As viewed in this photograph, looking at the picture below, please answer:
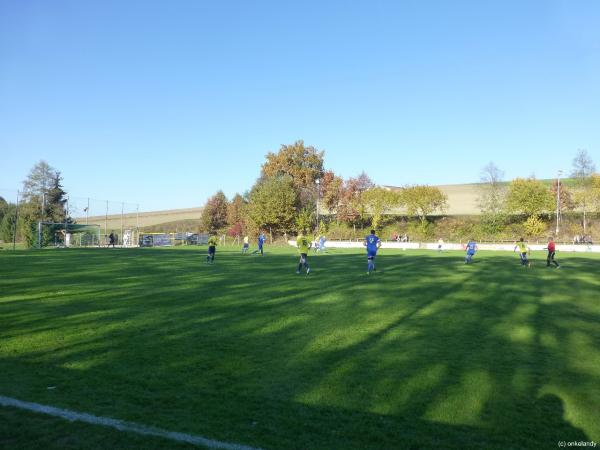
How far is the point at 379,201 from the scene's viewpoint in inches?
3135


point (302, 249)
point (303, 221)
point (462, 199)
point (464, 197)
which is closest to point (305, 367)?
point (302, 249)

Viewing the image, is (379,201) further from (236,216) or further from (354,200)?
(236,216)

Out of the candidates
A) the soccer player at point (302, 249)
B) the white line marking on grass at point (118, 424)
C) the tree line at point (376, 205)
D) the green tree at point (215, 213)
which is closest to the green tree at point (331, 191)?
the tree line at point (376, 205)

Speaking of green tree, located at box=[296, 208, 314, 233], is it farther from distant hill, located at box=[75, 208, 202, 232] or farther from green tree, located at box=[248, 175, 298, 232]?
distant hill, located at box=[75, 208, 202, 232]

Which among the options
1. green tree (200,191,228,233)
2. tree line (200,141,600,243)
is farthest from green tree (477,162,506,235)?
green tree (200,191,228,233)

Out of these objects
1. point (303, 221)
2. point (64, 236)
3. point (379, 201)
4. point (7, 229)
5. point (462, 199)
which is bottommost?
point (64, 236)

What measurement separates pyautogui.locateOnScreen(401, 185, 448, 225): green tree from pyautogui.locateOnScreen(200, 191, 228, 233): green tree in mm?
37533

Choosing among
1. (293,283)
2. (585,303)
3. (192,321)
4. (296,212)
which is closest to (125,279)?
(293,283)

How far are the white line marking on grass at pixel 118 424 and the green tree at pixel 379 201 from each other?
74.7 m

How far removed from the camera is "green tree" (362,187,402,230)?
7925cm

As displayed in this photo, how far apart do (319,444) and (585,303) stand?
484 inches

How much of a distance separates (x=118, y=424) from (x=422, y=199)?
76.4 m

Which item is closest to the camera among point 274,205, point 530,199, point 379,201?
point 530,199

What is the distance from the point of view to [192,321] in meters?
10.5
